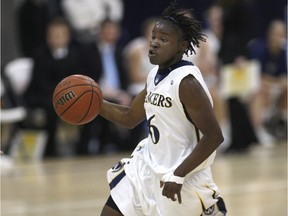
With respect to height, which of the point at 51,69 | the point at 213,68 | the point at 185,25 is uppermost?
the point at 185,25

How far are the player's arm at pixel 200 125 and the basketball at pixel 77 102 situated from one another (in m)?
0.66

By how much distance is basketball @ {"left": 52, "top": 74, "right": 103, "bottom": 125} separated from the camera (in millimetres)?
5672

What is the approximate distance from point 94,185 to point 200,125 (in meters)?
5.03

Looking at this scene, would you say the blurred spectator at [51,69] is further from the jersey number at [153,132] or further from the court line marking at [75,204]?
the jersey number at [153,132]

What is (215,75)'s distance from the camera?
44.2 ft

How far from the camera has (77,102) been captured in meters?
5.67

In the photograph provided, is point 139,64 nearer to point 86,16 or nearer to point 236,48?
point 86,16

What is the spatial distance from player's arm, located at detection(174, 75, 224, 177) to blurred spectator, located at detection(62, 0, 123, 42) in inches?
334

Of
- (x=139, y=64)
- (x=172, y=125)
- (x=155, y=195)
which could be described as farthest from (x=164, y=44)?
(x=139, y=64)

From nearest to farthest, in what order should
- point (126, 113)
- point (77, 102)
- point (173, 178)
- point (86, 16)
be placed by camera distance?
point (173, 178) < point (77, 102) < point (126, 113) < point (86, 16)

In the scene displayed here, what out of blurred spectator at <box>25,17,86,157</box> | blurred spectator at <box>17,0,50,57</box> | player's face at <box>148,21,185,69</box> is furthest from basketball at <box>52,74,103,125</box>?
blurred spectator at <box>17,0,50,57</box>

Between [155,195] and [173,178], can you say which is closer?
[173,178]

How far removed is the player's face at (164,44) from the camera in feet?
17.8

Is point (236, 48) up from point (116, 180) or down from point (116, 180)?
down
